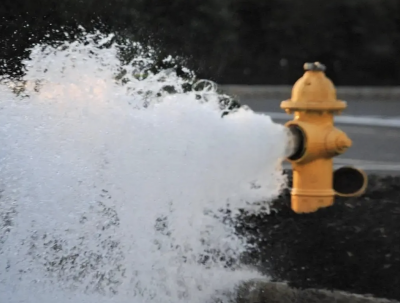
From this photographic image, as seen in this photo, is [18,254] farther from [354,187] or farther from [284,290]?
[354,187]

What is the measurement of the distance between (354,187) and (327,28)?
12.6m

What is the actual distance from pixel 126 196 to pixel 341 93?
1133cm

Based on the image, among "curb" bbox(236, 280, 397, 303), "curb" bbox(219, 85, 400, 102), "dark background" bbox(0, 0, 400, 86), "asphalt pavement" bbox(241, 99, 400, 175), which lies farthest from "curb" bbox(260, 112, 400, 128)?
"curb" bbox(236, 280, 397, 303)

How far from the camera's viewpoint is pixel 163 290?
3.62 m

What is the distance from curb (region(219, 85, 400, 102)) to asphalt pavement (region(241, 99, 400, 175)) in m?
0.20

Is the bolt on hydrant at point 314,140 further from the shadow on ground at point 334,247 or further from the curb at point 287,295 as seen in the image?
the curb at point 287,295

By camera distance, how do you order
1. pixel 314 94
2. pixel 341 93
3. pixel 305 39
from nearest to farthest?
pixel 314 94 < pixel 341 93 < pixel 305 39

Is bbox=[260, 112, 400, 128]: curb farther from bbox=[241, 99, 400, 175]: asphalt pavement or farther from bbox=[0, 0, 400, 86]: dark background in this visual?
bbox=[0, 0, 400, 86]: dark background

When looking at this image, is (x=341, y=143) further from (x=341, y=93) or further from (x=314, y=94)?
(x=341, y=93)

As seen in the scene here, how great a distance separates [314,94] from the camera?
358cm

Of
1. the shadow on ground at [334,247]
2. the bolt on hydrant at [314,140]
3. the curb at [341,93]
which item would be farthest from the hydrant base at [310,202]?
the curb at [341,93]

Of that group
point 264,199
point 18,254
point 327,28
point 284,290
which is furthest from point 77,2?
point 327,28

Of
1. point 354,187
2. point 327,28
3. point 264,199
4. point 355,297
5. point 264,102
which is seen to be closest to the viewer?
point 355,297

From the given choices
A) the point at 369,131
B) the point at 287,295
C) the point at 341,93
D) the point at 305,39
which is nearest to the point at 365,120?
the point at 369,131
